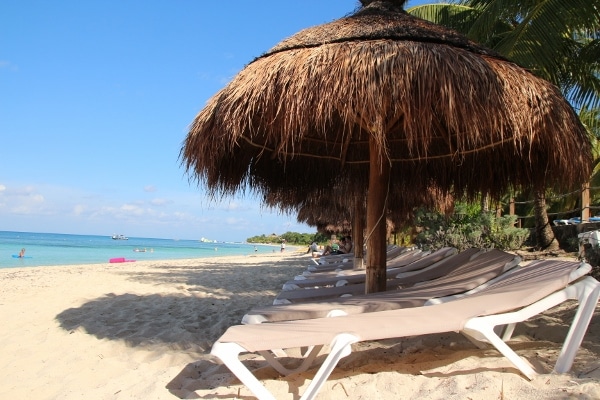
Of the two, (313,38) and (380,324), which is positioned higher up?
(313,38)

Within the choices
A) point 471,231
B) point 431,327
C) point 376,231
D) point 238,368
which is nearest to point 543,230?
point 471,231

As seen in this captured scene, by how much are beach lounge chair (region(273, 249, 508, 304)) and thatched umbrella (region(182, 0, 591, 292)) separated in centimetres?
48

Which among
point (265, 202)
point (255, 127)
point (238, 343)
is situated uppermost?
point (255, 127)

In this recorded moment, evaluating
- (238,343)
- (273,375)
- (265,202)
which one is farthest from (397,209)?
Answer: (238,343)

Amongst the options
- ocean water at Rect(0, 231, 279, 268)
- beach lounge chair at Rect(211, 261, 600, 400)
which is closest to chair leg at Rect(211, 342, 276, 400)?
beach lounge chair at Rect(211, 261, 600, 400)

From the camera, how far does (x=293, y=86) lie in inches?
115

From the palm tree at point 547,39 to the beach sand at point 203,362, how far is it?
5.81ft

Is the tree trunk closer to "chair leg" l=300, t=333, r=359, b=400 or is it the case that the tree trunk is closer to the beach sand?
the beach sand

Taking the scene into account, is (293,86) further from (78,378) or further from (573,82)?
(573,82)

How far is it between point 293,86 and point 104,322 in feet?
10.6

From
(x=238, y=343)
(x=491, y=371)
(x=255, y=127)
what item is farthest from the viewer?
(x=255, y=127)

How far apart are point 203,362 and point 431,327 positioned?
1777 mm

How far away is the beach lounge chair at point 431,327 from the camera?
197 cm

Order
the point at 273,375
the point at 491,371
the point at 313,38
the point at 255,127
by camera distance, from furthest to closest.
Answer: the point at 255,127
the point at 313,38
the point at 273,375
the point at 491,371
